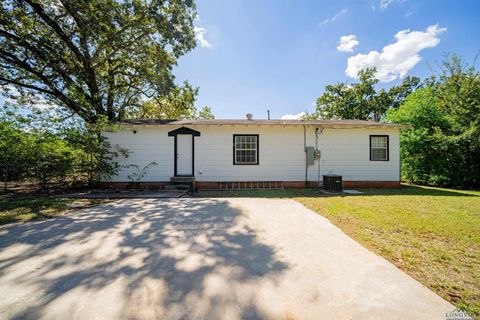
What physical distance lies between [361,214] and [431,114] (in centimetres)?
1122

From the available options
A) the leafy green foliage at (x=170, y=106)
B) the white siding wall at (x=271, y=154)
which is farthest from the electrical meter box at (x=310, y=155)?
the leafy green foliage at (x=170, y=106)

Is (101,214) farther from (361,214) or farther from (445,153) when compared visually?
(445,153)

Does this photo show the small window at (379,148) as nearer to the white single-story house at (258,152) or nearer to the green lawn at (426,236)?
the white single-story house at (258,152)

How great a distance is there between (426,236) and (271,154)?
626 cm

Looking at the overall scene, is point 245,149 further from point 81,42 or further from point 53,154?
point 81,42

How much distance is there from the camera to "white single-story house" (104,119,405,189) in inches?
348

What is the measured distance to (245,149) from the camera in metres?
9.13

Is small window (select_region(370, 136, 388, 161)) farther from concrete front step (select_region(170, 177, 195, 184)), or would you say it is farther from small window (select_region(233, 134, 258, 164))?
concrete front step (select_region(170, 177, 195, 184))

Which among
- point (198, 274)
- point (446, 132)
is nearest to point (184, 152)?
point (198, 274)

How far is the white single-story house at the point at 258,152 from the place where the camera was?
8828 millimetres

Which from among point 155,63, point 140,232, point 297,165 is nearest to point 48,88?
point 155,63

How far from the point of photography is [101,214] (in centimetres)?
468

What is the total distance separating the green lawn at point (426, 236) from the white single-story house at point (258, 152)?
326 cm

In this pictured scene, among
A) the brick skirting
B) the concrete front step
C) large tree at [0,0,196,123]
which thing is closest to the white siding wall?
the brick skirting
